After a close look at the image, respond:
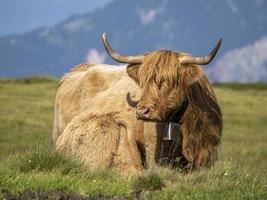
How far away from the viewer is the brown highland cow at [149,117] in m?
10.7

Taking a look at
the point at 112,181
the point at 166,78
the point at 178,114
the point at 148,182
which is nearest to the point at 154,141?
the point at 178,114

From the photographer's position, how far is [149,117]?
10297 millimetres

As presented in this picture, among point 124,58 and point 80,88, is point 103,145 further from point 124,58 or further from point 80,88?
point 80,88

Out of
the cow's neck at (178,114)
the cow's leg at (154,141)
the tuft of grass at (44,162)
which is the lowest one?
the tuft of grass at (44,162)

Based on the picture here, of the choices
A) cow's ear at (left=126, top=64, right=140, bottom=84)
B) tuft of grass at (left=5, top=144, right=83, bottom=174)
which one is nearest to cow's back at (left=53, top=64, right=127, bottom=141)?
cow's ear at (left=126, top=64, right=140, bottom=84)

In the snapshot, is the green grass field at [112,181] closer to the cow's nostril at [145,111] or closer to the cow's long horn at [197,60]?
the cow's nostril at [145,111]

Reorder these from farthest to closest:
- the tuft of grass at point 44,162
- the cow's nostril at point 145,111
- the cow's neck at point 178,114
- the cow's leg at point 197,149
Answer: 1. the cow's leg at point 197,149
2. the cow's neck at point 178,114
3. the cow's nostril at point 145,111
4. the tuft of grass at point 44,162

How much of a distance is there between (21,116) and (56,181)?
73.9 ft

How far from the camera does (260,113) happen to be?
39250 millimetres

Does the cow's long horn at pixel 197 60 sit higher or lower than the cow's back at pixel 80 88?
higher

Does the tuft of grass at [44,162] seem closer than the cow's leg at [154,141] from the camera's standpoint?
Yes

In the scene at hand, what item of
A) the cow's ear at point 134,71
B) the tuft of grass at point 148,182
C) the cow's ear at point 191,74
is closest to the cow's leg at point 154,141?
the cow's ear at point 134,71

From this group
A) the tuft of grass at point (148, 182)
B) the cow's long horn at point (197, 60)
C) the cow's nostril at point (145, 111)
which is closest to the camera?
the tuft of grass at point (148, 182)

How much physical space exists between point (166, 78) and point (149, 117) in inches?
26.9
